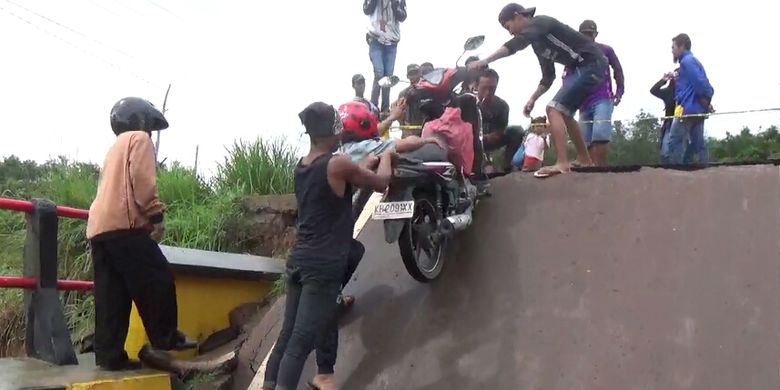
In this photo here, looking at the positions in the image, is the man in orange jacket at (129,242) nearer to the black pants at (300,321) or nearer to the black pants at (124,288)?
the black pants at (124,288)

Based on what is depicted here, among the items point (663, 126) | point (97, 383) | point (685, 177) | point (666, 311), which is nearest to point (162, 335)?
point (97, 383)

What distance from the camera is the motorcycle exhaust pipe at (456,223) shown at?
5973 millimetres

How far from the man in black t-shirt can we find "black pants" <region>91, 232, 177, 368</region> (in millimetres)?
3762

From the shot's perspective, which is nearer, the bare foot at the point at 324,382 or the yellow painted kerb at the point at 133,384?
the yellow painted kerb at the point at 133,384

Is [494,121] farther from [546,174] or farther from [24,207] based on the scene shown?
[24,207]

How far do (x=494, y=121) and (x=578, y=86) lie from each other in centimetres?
155

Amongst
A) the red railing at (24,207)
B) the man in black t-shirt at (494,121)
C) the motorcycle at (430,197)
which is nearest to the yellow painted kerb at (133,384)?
the red railing at (24,207)

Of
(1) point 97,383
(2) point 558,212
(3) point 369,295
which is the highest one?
(2) point 558,212

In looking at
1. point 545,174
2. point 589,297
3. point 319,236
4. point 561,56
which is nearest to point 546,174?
point 545,174

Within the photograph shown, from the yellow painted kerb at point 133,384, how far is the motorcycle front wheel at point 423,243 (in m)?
1.89

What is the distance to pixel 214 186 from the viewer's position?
952 cm

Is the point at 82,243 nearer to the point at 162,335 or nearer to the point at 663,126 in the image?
the point at 162,335

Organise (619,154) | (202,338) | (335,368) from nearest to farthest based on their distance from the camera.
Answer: (335,368) < (202,338) < (619,154)

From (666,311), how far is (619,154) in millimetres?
10348
